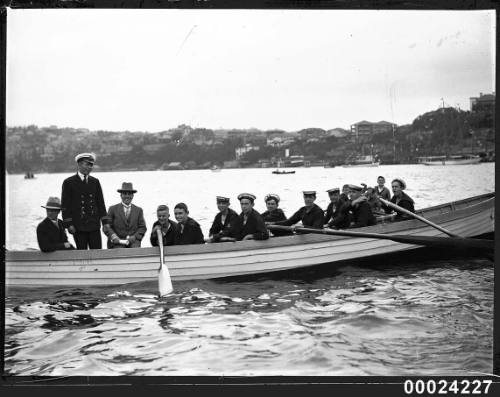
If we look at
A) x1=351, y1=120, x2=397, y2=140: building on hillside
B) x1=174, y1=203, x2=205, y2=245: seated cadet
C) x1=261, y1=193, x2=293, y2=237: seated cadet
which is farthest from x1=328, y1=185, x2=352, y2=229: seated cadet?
x1=174, y1=203, x2=205, y2=245: seated cadet

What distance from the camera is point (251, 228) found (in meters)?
9.69

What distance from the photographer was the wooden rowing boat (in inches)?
338

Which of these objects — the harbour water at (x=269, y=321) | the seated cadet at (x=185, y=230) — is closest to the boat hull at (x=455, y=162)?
the harbour water at (x=269, y=321)

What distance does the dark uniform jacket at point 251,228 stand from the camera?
9.48 meters

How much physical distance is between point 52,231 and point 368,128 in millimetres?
6094

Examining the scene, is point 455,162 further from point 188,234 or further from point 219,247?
point 188,234

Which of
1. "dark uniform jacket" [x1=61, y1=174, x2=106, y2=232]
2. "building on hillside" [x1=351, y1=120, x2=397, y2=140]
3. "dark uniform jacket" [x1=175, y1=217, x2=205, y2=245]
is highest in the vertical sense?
"building on hillside" [x1=351, y1=120, x2=397, y2=140]

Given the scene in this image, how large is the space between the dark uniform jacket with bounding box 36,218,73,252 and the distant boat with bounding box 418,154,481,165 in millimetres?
6283

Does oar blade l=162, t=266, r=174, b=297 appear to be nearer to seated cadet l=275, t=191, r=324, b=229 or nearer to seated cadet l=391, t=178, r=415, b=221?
seated cadet l=275, t=191, r=324, b=229

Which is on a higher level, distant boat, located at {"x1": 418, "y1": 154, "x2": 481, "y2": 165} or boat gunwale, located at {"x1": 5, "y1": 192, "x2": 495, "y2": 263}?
distant boat, located at {"x1": 418, "y1": 154, "x2": 481, "y2": 165}

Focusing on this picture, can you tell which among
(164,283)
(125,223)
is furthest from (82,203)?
(164,283)

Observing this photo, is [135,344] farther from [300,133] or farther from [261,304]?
[300,133]

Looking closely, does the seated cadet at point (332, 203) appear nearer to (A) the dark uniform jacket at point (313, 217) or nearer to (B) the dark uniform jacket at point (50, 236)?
(A) the dark uniform jacket at point (313, 217)

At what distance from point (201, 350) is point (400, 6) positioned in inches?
174
